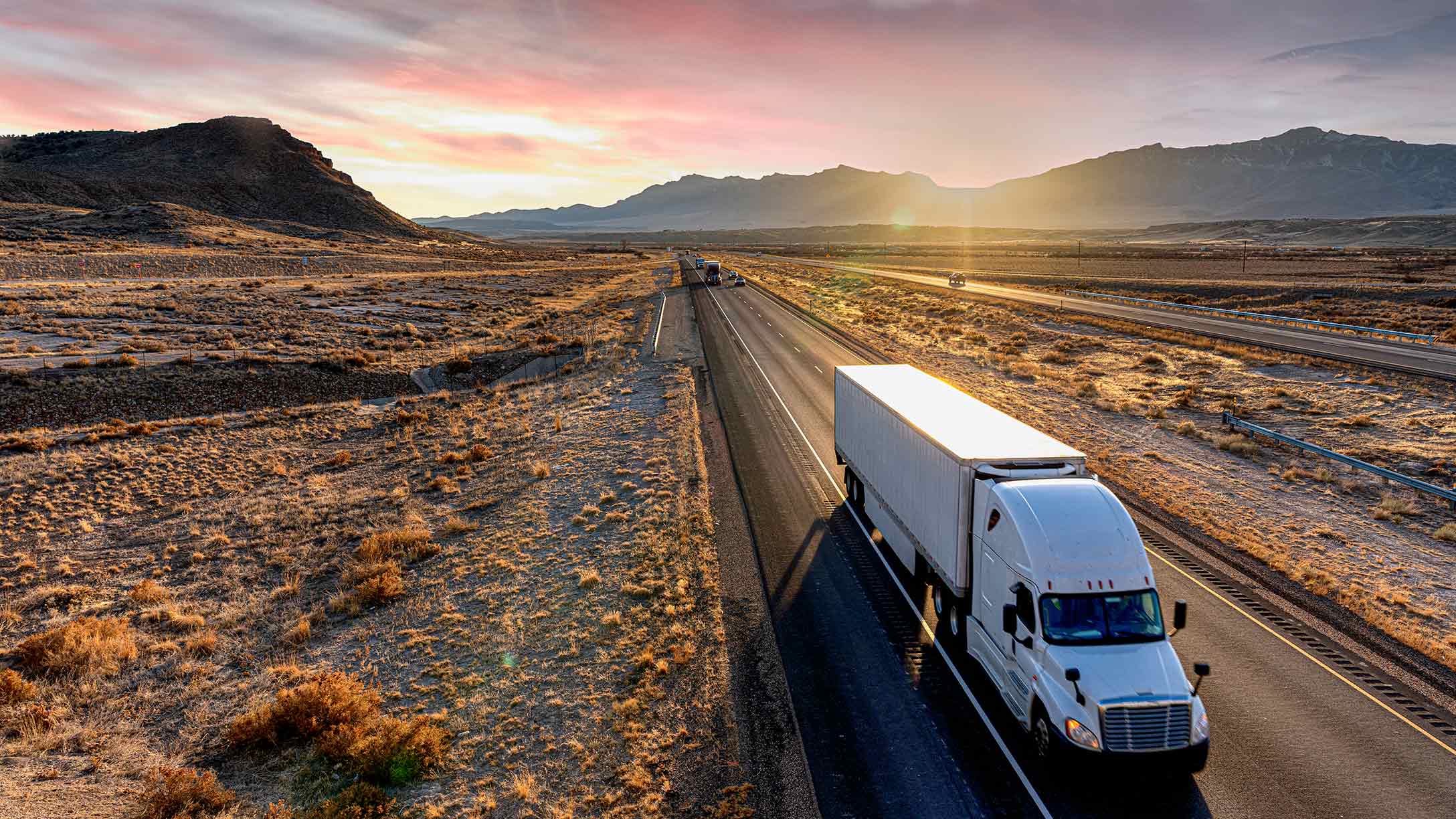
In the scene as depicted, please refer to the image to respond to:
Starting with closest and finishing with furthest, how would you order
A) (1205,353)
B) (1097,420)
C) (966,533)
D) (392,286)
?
(966,533)
(1097,420)
(1205,353)
(392,286)

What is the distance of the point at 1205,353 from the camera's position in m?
43.9

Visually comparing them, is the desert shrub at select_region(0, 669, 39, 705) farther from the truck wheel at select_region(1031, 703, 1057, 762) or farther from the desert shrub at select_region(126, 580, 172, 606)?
the truck wheel at select_region(1031, 703, 1057, 762)

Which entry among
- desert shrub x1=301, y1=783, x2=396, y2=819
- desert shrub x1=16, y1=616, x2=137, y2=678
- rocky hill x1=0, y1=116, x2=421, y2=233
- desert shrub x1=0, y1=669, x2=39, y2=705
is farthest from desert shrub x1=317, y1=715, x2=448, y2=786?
rocky hill x1=0, y1=116, x2=421, y2=233

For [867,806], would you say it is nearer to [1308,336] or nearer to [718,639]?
[718,639]

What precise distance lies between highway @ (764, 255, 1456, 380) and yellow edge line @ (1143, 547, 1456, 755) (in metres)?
30.0

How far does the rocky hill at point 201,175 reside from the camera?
129250 millimetres

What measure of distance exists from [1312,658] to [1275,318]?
51590 mm

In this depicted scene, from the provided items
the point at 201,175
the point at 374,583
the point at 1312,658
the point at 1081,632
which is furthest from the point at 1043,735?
the point at 201,175

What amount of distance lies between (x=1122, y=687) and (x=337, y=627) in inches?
597

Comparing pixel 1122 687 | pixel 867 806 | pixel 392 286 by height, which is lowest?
pixel 867 806

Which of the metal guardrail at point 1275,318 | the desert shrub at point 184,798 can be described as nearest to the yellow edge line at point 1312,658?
the desert shrub at point 184,798

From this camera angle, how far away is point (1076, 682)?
9477mm

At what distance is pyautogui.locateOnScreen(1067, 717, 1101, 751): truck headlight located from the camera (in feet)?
30.4

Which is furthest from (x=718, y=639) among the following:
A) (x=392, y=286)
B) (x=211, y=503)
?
(x=392, y=286)
